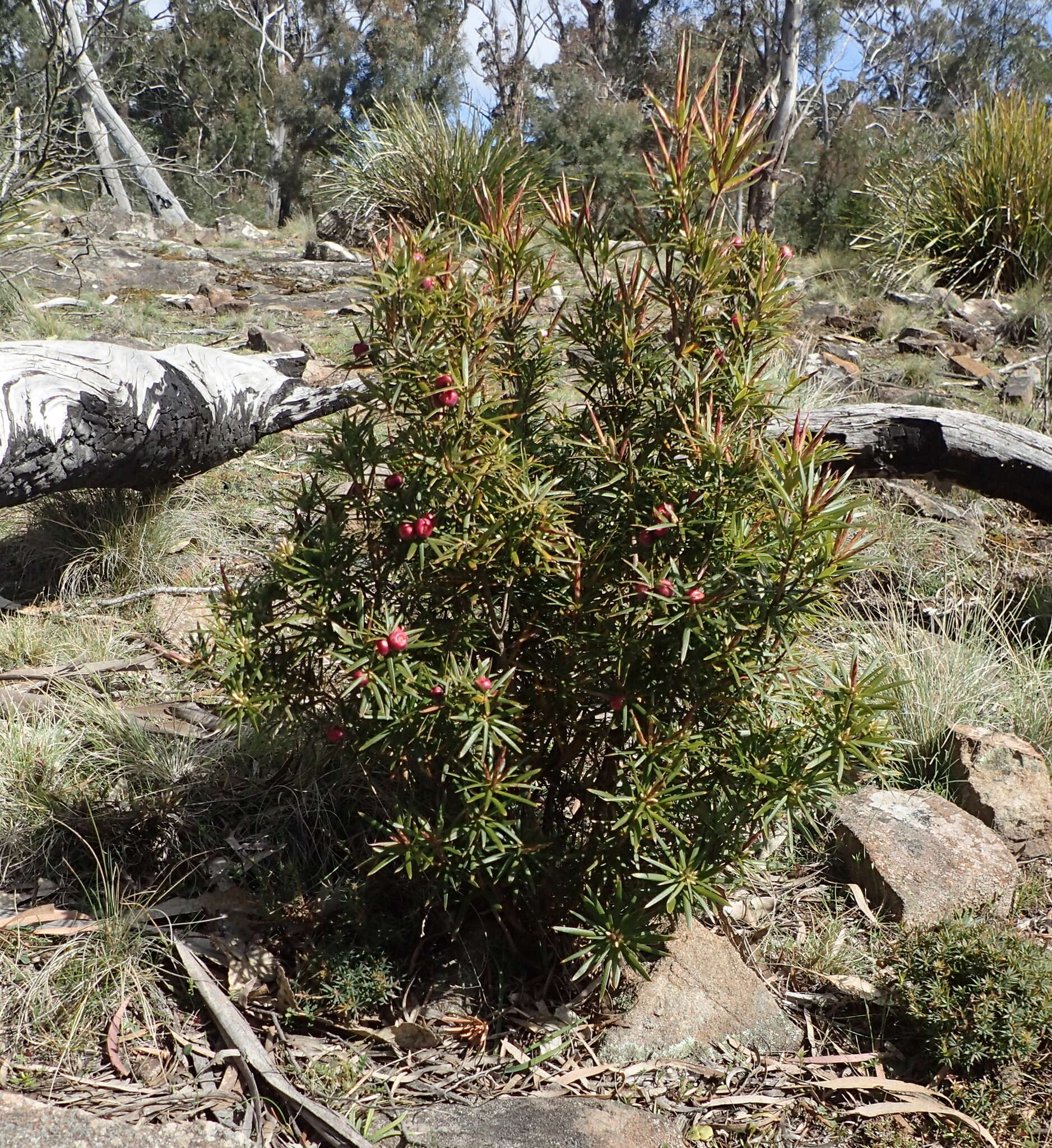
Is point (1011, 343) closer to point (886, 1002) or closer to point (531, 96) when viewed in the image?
point (886, 1002)

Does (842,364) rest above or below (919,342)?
below

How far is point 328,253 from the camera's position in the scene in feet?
39.7

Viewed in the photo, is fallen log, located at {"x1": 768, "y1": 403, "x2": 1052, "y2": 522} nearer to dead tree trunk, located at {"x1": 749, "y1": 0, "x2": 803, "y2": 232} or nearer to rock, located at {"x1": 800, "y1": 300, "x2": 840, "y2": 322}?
dead tree trunk, located at {"x1": 749, "y1": 0, "x2": 803, "y2": 232}

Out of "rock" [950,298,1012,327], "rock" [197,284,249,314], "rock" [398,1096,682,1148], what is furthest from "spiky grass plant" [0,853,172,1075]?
"rock" [950,298,1012,327]

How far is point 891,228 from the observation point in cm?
1013

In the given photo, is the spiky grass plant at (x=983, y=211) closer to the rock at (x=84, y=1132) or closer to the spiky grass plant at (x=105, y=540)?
the spiky grass plant at (x=105, y=540)

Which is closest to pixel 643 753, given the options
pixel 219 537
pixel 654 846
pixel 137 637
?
pixel 654 846

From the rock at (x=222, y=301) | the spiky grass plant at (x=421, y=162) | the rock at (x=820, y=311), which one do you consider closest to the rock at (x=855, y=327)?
the rock at (x=820, y=311)

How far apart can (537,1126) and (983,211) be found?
379 inches

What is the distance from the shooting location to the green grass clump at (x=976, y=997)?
8.47ft

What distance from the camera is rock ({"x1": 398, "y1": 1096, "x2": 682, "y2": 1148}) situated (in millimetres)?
2299

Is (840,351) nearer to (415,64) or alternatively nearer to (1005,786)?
(1005,786)

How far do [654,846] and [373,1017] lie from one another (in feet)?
2.98

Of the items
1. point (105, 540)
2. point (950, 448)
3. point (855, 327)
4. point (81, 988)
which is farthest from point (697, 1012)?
point (855, 327)
